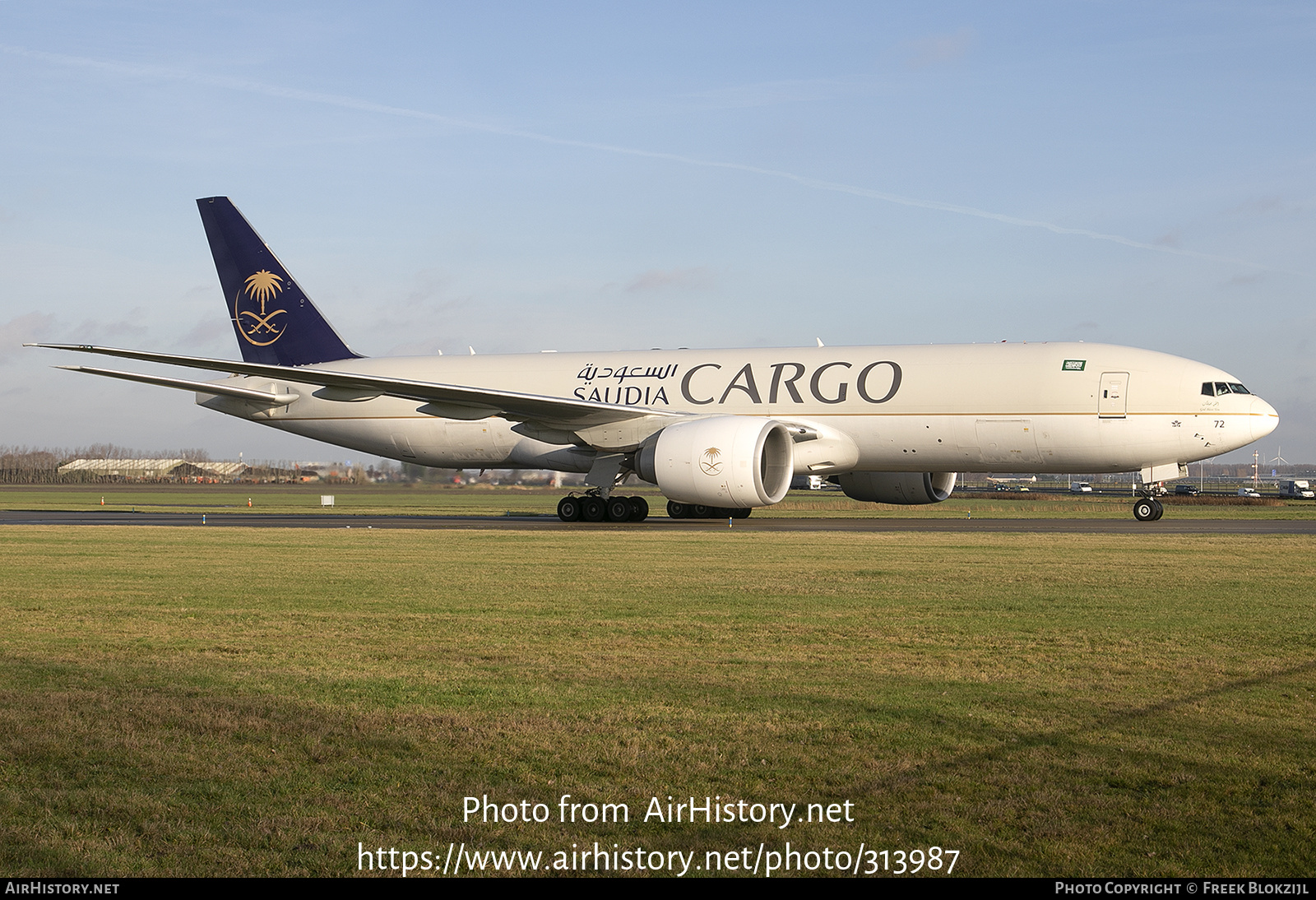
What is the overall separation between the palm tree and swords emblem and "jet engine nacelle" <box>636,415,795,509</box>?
549 inches

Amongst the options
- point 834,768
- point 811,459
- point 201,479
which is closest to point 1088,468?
point 811,459

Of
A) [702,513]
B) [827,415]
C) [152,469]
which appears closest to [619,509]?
[702,513]

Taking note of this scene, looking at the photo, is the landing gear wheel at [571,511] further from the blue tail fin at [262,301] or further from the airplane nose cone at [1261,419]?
the airplane nose cone at [1261,419]

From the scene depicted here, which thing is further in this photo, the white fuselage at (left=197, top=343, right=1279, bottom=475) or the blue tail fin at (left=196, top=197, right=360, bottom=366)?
the blue tail fin at (left=196, top=197, right=360, bottom=366)

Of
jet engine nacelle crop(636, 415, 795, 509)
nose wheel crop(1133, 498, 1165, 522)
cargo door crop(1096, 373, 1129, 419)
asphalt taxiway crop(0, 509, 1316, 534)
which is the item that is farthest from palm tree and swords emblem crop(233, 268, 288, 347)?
nose wheel crop(1133, 498, 1165, 522)

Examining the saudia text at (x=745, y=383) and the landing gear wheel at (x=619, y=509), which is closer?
the saudia text at (x=745, y=383)

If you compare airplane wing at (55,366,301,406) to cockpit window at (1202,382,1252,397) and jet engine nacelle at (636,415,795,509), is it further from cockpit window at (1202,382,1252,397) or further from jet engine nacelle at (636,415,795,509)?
cockpit window at (1202,382,1252,397)

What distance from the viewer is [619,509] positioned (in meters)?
26.8

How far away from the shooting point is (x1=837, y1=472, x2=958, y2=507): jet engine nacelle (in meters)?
28.7

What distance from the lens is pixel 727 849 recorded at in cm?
414

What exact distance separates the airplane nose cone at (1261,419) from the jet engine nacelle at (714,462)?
996 centimetres

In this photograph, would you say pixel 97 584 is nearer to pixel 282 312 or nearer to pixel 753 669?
pixel 753 669

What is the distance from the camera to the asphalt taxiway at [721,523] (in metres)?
23.6

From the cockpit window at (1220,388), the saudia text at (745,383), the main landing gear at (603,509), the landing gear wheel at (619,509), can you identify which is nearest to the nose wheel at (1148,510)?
the cockpit window at (1220,388)
